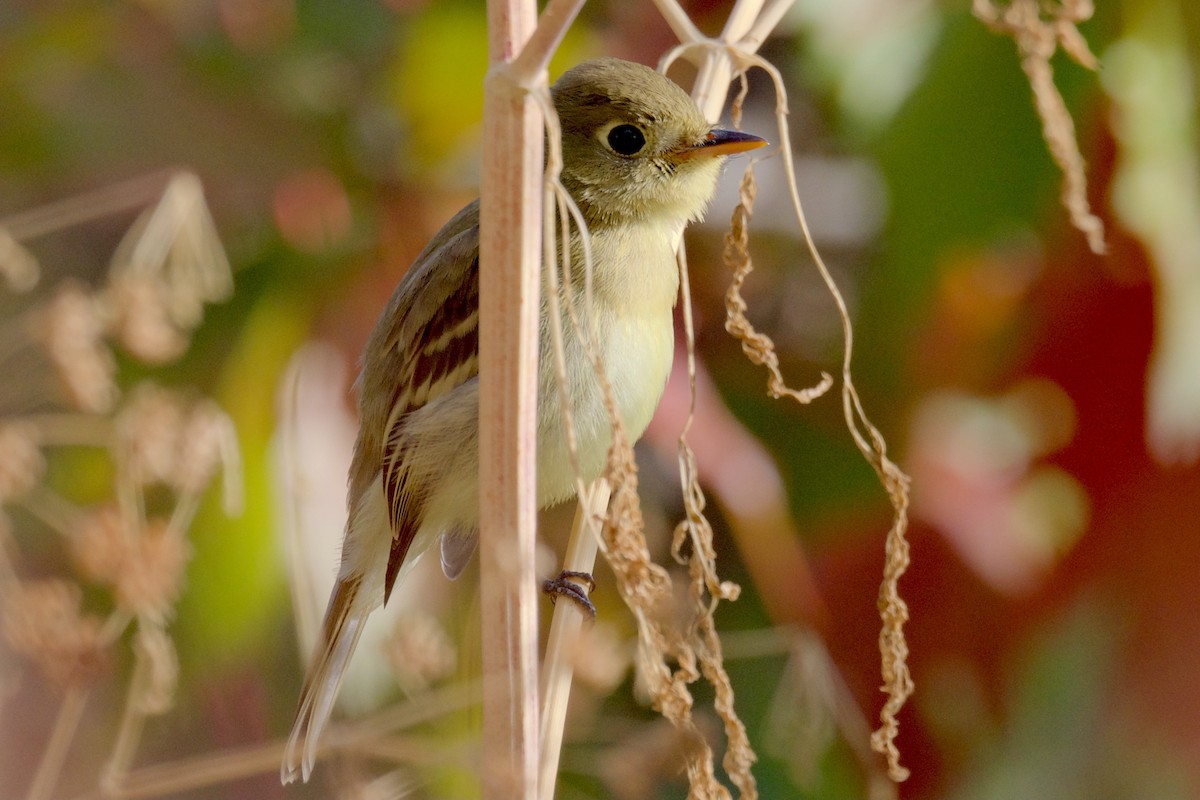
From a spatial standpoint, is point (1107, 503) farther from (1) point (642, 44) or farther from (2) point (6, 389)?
(2) point (6, 389)

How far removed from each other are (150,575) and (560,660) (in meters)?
0.37

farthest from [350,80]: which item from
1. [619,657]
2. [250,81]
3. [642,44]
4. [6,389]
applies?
[619,657]

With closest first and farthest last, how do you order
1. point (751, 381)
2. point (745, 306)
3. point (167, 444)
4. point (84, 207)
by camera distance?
point (745, 306)
point (167, 444)
point (84, 207)
point (751, 381)

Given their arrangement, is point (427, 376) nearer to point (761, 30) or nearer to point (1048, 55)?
point (761, 30)

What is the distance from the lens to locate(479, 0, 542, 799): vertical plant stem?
2.14 feet

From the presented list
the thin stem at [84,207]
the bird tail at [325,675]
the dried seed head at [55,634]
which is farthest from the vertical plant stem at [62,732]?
the thin stem at [84,207]

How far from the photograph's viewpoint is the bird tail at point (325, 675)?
1.12 meters

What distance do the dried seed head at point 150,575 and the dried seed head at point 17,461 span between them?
0.11 meters

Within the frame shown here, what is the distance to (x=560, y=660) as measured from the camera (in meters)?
0.88

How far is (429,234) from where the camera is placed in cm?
147

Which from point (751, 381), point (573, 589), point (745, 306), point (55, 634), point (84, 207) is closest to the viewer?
point (745, 306)

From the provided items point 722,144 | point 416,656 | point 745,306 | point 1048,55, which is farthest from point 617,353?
point 1048,55

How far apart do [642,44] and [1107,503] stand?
76 centimetres

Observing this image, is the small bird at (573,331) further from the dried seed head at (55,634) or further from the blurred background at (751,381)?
the dried seed head at (55,634)
